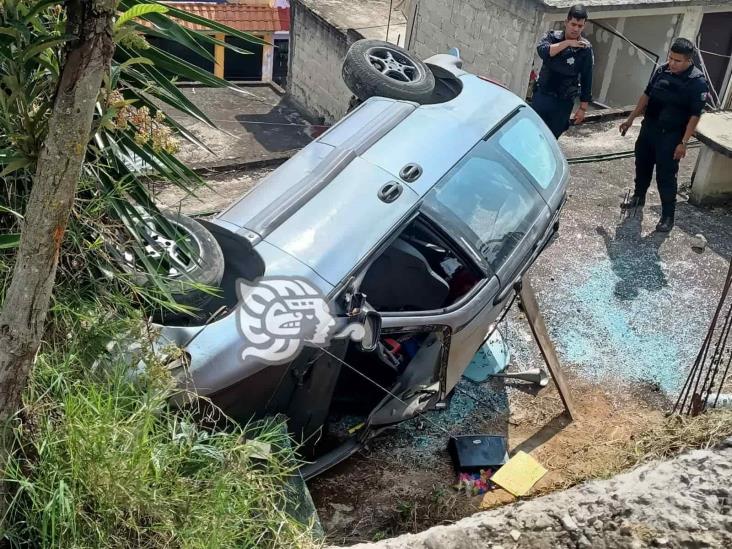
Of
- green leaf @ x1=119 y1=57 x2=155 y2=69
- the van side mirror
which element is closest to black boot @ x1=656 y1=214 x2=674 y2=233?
the van side mirror

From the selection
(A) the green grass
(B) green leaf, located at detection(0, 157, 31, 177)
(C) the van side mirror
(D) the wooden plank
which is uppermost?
(B) green leaf, located at detection(0, 157, 31, 177)

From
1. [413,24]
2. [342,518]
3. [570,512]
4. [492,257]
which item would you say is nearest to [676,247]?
[492,257]

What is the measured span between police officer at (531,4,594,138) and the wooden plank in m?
2.60

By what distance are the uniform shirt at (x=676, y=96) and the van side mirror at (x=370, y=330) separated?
3762 millimetres

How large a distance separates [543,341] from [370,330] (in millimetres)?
1571

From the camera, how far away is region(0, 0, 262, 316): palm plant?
8.29 ft

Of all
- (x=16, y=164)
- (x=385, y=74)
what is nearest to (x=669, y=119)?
(x=385, y=74)

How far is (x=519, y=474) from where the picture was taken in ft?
15.1

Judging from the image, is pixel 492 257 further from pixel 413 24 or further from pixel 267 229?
pixel 413 24

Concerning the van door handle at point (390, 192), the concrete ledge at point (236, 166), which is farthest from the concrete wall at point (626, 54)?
the van door handle at point (390, 192)

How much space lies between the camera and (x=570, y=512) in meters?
2.96

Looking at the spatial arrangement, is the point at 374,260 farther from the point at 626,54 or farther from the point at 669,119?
the point at 626,54

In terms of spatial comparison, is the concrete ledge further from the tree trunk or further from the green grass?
the tree trunk

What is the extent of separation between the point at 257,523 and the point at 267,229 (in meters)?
1.64
